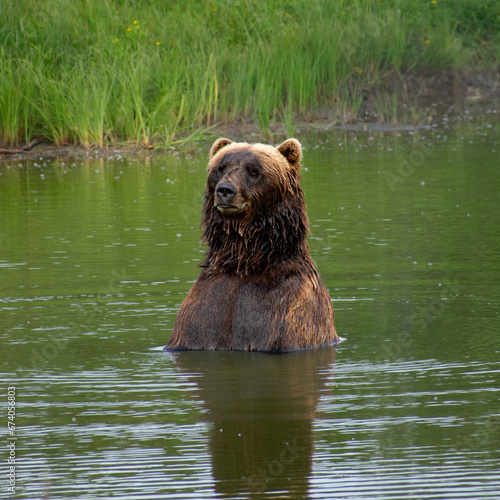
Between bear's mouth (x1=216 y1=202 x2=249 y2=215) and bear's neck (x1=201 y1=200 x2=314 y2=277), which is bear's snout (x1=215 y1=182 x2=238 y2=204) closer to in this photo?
bear's mouth (x1=216 y1=202 x2=249 y2=215)

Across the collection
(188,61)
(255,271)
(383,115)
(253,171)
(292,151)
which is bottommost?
(255,271)

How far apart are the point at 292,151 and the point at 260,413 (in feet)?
7.41

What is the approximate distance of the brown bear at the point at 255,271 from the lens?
7.21 metres

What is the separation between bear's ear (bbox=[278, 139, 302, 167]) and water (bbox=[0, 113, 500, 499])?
50.7 inches

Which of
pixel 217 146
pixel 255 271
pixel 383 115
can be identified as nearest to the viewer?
pixel 255 271

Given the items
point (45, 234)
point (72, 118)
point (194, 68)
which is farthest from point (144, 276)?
point (194, 68)

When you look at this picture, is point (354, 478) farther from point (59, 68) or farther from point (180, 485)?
point (59, 68)

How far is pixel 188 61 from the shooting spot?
20.5 m

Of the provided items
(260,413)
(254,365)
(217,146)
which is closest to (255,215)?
(217,146)

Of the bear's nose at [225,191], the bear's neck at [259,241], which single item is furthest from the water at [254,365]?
the bear's nose at [225,191]

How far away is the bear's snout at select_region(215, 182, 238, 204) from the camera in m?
7.00

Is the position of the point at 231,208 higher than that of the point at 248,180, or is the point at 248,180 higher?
the point at 248,180

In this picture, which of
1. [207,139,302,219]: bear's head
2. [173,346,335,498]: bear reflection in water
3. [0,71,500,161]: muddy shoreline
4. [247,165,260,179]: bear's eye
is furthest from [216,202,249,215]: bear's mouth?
[0,71,500,161]: muddy shoreline

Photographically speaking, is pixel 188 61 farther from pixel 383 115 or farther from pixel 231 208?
pixel 231 208
